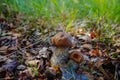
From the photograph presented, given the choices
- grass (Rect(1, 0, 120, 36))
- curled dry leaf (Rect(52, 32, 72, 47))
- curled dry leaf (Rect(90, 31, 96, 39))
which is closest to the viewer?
curled dry leaf (Rect(52, 32, 72, 47))

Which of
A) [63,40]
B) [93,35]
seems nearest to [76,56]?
[63,40]

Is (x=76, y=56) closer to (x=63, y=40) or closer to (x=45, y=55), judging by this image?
(x=63, y=40)

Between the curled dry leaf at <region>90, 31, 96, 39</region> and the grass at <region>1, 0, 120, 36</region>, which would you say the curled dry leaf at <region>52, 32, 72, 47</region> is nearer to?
the grass at <region>1, 0, 120, 36</region>

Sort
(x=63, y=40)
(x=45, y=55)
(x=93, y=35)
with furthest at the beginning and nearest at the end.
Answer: (x=93, y=35)
(x=45, y=55)
(x=63, y=40)

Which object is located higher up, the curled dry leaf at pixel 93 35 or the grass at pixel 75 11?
the grass at pixel 75 11

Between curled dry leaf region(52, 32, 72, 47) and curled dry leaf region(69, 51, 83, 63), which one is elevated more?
curled dry leaf region(52, 32, 72, 47)

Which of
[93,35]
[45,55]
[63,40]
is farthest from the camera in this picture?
[93,35]

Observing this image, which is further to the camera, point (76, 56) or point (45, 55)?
point (45, 55)

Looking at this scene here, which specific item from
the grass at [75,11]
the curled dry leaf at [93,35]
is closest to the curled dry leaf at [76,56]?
the grass at [75,11]

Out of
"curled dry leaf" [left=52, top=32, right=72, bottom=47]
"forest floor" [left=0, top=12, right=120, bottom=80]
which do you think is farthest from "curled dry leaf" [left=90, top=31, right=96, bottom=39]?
"curled dry leaf" [left=52, top=32, right=72, bottom=47]

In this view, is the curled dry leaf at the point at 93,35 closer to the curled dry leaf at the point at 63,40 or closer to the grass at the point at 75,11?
the grass at the point at 75,11
